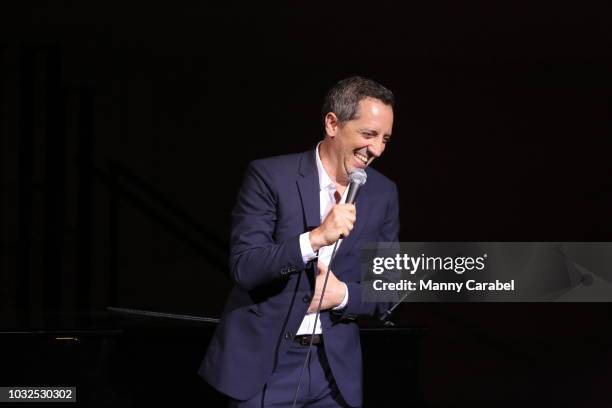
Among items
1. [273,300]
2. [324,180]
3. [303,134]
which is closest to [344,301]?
[273,300]

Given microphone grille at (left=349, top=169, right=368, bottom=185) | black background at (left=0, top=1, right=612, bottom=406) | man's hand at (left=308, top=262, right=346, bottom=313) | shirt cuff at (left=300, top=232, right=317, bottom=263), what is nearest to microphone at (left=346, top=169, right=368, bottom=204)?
microphone grille at (left=349, top=169, right=368, bottom=185)

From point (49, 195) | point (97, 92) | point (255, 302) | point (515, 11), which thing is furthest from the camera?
point (97, 92)

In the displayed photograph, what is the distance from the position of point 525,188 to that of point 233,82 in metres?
2.18

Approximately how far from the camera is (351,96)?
79.0 inches

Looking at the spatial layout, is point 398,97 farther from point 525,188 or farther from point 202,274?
point 202,274

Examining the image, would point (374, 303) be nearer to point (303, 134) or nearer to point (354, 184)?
point (354, 184)

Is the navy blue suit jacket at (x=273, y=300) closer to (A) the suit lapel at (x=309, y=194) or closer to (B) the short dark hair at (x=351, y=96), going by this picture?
(A) the suit lapel at (x=309, y=194)

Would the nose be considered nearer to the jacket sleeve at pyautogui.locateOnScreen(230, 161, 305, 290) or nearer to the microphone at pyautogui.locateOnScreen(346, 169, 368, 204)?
the microphone at pyautogui.locateOnScreen(346, 169, 368, 204)

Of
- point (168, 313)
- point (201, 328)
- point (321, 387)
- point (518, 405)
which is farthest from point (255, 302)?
point (518, 405)

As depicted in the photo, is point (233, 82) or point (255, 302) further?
point (233, 82)

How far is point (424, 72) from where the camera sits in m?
6.88

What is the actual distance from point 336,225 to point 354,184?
141 mm

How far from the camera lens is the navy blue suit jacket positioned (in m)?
2.00

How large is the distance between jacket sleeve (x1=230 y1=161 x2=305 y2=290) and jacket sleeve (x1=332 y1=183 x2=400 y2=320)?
0.15 m
